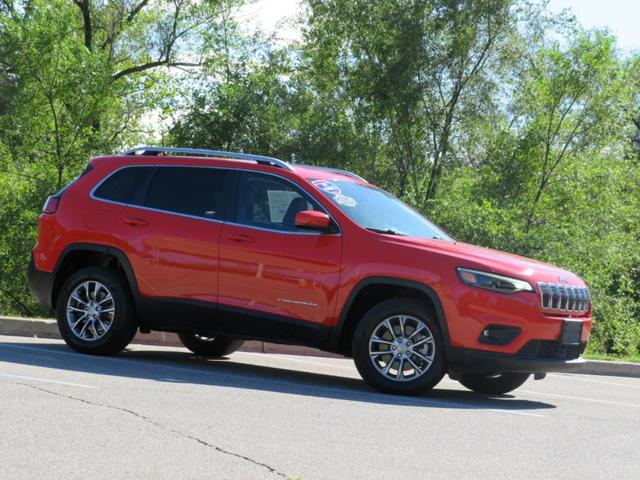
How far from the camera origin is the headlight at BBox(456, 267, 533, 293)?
883cm

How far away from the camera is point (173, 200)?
10.2 metres

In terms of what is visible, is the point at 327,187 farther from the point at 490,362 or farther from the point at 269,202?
the point at 490,362

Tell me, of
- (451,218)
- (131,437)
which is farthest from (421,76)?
(131,437)

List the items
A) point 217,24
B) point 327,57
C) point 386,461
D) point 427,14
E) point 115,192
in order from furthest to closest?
1. point 217,24
2. point 327,57
3. point 427,14
4. point 115,192
5. point 386,461

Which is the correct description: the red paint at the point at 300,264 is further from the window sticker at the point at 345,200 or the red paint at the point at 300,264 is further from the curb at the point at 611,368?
the curb at the point at 611,368

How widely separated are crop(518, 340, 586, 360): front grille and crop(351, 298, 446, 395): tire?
27.1 inches

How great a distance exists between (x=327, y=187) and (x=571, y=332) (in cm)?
244

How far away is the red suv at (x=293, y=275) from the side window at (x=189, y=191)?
0.01 meters

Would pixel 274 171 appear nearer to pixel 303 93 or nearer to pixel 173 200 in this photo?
pixel 173 200

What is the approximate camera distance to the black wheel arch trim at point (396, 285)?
8.92 metres

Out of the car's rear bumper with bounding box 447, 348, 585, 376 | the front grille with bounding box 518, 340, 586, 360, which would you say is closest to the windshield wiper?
the car's rear bumper with bounding box 447, 348, 585, 376

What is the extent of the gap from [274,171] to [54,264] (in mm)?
2482

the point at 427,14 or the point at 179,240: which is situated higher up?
the point at 427,14

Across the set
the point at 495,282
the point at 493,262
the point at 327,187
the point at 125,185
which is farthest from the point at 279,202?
the point at 495,282
